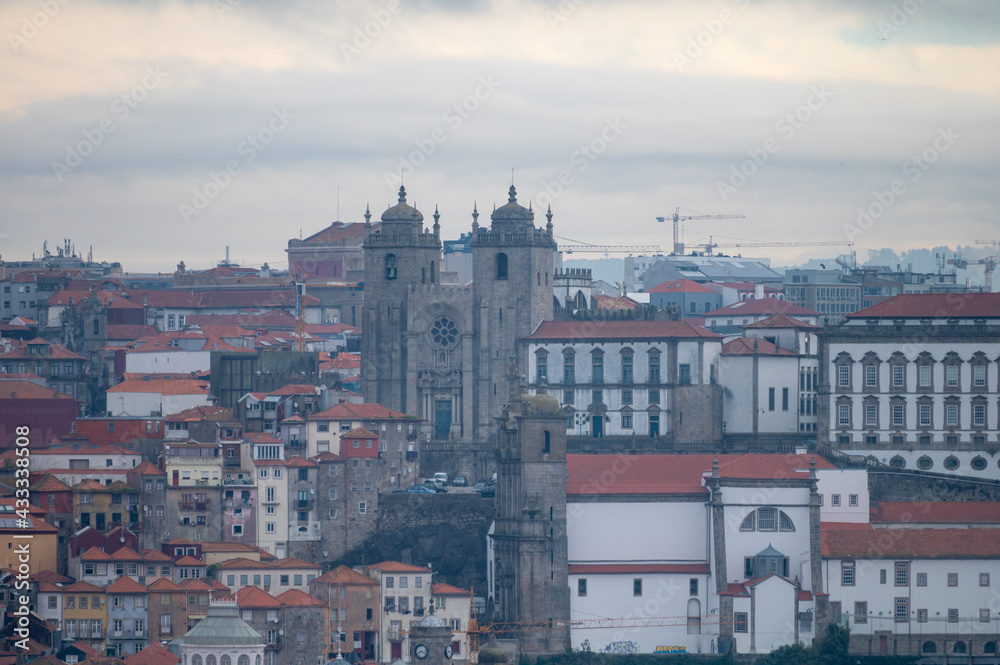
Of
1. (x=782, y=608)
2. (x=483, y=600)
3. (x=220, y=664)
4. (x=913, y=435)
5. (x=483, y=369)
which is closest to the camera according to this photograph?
(x=220, y=664)

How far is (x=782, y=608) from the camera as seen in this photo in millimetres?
106750

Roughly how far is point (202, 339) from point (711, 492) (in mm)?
58523

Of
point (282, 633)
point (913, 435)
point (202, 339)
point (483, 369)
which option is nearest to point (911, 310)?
point (913, 435)

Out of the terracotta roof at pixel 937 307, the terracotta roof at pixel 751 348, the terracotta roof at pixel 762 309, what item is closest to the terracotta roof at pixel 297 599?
the terracotta roof at pixel 751 348

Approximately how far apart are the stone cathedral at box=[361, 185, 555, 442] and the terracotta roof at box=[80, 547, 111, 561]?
77.6 ft

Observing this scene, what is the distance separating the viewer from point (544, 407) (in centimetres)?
11169

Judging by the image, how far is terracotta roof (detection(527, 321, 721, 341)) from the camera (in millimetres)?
131625

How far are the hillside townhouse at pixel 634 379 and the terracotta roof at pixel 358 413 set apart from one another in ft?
32.1

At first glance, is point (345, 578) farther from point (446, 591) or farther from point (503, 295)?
point (503, 295)

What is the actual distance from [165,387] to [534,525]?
3820 cm

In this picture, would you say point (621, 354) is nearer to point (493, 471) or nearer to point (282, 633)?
point (493, 471)

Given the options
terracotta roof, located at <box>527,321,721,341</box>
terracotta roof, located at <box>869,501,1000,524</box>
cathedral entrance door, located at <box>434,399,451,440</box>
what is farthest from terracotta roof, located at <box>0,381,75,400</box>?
terracotta roof, located at <box>869,501,1000,524</box>

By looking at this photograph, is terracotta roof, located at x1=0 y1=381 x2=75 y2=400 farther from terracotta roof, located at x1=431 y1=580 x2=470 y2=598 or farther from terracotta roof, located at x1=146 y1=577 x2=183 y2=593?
terracotta roof, located at x1=431 y1=580 x2=470 y2=598

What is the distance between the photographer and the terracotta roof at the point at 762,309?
170625 mm
